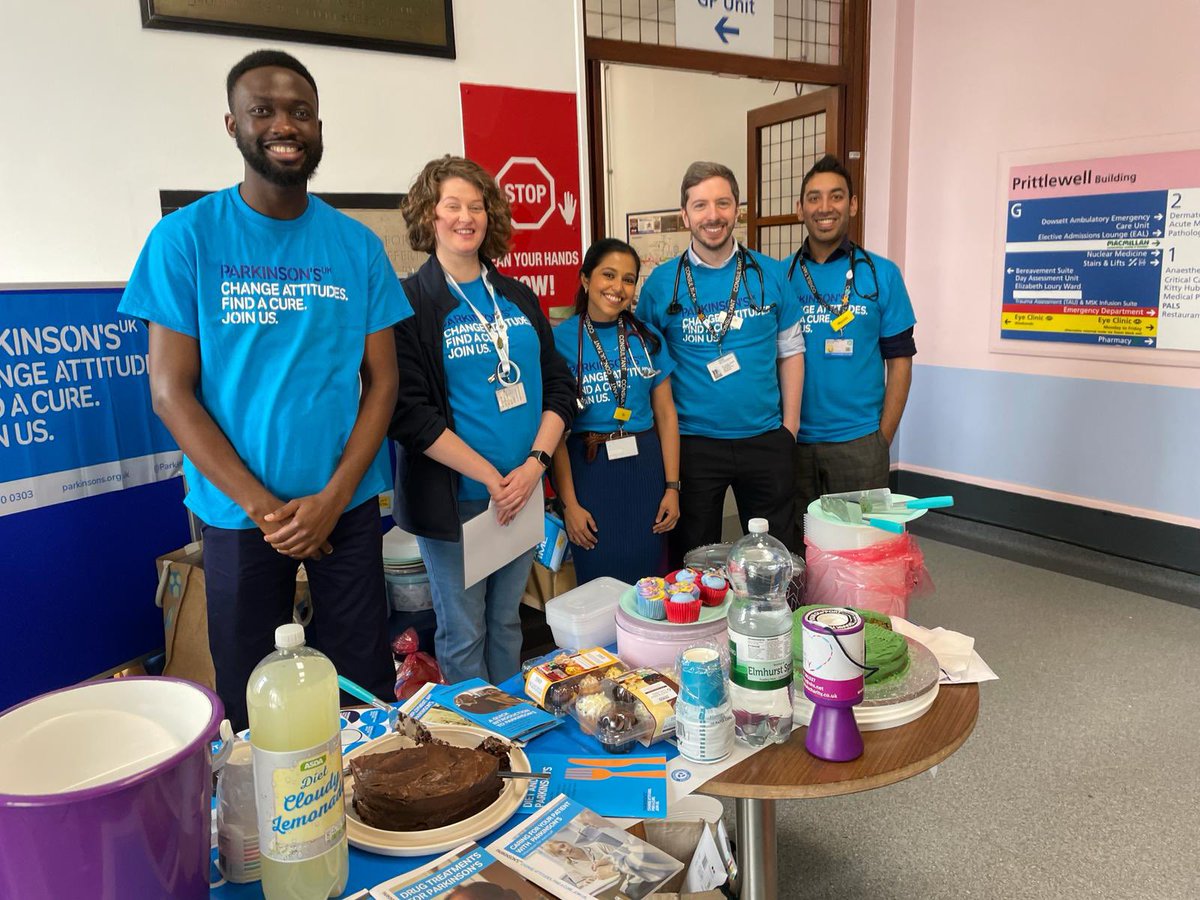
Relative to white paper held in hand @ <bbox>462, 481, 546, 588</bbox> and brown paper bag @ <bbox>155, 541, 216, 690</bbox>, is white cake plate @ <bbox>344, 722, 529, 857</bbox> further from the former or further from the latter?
brown paper bag @ <bbox>155, 541, 216, 690</bbox>

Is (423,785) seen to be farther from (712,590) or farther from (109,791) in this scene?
(712,590)

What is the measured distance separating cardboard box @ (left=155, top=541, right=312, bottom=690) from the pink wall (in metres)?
3.80

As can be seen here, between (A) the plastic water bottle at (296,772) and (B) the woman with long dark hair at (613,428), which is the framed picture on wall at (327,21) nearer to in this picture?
(B) the woman with long dark hair at (613,428)

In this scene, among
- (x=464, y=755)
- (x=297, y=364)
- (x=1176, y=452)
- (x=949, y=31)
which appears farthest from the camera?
(x=949, y=31)

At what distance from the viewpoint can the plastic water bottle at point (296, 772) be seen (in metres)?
0.86

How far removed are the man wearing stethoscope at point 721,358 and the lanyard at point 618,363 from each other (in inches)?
8.8

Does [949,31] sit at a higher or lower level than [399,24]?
higher

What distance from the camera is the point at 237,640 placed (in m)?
1.75

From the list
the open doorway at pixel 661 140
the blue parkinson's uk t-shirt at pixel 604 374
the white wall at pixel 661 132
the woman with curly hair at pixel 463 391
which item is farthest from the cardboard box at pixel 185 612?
the white wall at pixel 661 132

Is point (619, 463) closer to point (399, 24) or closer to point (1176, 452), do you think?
point (399, 24)

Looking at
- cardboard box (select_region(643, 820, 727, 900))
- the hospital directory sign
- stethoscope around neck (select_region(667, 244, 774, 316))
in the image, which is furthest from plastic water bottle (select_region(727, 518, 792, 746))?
the hospital directory sign

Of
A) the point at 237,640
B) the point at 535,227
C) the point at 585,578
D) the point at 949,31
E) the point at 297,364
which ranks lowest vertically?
the point at 585,578

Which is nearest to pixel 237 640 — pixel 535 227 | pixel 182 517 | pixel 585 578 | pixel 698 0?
pixel 182 517

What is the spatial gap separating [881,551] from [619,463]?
998 mm
